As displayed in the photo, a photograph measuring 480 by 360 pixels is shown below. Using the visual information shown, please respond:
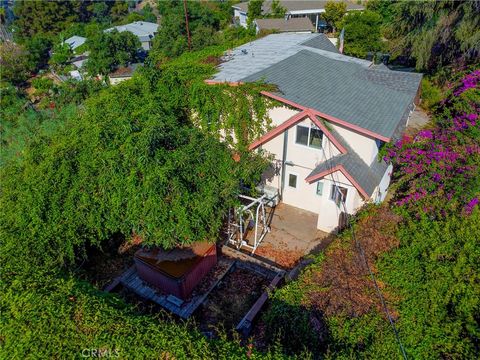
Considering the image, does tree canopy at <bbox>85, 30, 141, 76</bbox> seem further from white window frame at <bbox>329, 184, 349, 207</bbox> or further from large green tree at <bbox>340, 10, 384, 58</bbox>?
white window frame at <bbox>329, 184, 349, 207</bbox>

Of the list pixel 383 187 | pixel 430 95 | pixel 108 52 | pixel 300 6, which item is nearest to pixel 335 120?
pixel 383 187

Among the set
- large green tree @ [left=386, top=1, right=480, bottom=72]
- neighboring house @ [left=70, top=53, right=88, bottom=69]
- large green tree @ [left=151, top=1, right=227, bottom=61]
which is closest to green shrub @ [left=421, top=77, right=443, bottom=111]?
large green tree @ [left=386, top=1, right=480, bottom=72]

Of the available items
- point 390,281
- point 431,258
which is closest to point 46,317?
point 390,281

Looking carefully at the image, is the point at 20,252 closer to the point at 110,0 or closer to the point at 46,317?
the point at 46,317

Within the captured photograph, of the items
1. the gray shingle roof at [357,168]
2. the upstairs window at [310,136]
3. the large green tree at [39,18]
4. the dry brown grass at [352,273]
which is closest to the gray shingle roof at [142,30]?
the large green tree at [39,18]

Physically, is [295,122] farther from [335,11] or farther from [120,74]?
[335,11]

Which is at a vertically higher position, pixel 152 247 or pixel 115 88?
pixel 115 88

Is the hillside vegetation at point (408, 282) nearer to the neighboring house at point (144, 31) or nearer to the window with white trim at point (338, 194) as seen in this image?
the window with white trim at point (338, 194)
